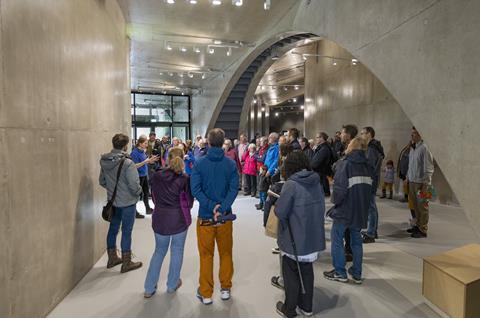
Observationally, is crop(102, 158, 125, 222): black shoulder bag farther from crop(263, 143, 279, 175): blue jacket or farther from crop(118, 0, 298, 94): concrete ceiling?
crop(118, 0, 298, 94): concrete ceiling

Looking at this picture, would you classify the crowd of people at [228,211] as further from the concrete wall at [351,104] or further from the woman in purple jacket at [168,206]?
the concrete wall at [351,104]

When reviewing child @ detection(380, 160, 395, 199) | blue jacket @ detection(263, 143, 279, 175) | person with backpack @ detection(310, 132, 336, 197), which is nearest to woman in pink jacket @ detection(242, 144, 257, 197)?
blue jacket @ detection(263, 143, 279, 175)

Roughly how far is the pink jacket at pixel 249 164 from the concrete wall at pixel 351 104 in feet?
13.7

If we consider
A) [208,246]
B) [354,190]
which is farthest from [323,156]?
[208,246]

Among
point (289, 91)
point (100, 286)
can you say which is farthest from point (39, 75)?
point (289, 91)

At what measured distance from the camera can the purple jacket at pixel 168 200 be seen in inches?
120

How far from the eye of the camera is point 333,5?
5.09 m

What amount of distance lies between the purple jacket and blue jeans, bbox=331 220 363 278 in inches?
65.6

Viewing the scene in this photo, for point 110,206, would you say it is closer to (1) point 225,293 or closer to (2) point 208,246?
(2) point 208,246

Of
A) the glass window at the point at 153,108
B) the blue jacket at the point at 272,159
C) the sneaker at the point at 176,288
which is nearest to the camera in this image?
the sneaker at the point at 176,288

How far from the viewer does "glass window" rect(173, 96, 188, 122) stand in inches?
753

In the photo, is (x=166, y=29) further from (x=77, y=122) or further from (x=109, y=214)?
(x=109, y=214)

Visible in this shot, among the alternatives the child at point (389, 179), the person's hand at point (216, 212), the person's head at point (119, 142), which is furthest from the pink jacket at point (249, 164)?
the person's hand at point (216, 212)

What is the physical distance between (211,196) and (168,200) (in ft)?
1.49
